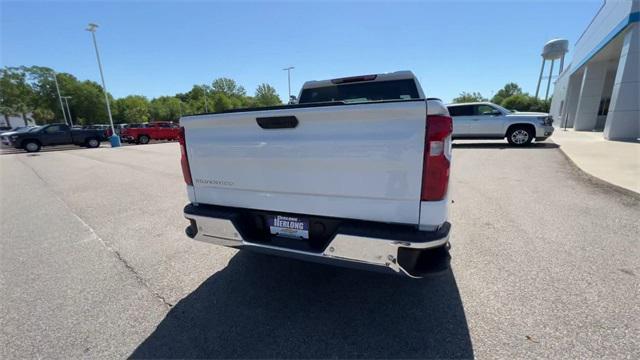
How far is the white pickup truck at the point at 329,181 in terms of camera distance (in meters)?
1.89

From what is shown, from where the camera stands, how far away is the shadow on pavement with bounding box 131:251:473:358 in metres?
2.03

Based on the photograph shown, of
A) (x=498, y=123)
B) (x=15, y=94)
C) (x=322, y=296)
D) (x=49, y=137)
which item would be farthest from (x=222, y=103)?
(x=322, y=296)

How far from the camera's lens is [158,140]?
26.3 metres

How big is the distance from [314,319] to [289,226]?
0.78 metres

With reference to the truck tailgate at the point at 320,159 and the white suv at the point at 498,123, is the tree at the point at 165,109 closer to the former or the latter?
the white suv at the point at 498,123

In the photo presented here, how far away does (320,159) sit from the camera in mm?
2145

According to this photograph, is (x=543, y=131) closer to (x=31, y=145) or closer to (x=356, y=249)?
(x=356, y=249)

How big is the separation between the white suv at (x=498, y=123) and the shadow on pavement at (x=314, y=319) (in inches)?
429

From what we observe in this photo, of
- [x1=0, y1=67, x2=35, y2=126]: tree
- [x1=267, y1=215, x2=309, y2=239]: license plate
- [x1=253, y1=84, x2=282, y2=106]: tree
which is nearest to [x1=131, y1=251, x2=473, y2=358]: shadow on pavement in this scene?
[x1=267, y1=215, x2=309, y2=239]: license plate

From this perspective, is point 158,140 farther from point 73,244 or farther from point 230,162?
point 230,162

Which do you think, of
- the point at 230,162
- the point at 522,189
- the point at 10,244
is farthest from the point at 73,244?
the point at 522,189

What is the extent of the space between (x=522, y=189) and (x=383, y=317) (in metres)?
5.31

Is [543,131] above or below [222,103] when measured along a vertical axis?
below

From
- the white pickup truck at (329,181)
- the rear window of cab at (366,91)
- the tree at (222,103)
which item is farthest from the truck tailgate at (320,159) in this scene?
the tree at (222,103)
